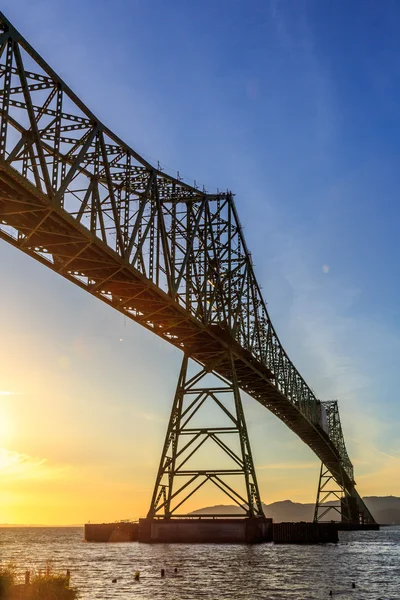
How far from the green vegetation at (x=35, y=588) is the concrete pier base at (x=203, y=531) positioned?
87.5 ft

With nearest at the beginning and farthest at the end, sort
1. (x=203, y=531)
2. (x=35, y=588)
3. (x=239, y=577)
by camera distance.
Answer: (x=35, y=588) → (x=239, y=577) → (x=203, y=531)

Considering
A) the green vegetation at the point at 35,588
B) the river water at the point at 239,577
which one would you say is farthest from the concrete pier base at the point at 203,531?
the green vegetation at the point at 35,588

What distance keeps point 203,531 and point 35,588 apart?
29760 millimetres

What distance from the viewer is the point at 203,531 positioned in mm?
50906

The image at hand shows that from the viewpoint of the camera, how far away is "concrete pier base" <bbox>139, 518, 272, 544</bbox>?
5084 cm

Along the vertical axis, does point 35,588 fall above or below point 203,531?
below

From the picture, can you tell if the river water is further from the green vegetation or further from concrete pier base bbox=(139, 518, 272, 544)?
the green vegetation

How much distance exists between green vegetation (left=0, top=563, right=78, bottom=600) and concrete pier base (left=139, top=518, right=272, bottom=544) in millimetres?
26666

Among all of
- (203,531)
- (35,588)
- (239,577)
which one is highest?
(203,531)

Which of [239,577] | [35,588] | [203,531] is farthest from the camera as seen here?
[203,531]

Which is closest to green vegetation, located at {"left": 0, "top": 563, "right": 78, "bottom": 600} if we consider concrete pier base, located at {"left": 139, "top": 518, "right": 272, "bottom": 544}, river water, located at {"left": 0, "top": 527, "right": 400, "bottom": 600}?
river water, located at {"left": 0, "top": 527, "right": 400, "bottom": 600}

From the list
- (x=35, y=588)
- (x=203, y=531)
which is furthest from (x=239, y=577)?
(x=35, y=588)

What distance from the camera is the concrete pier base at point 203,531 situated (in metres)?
50.8

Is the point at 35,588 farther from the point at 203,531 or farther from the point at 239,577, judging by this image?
the point at 203,531
